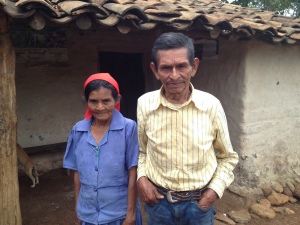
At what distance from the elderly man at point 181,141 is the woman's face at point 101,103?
0.27 meters

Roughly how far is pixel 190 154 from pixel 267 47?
336 cm

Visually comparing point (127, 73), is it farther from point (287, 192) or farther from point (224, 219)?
point (287, 192)

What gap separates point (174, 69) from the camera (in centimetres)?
166

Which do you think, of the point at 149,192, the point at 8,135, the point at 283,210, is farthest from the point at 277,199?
the point at 8,135

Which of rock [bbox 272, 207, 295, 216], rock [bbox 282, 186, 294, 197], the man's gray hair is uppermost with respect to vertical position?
the man's gray hair

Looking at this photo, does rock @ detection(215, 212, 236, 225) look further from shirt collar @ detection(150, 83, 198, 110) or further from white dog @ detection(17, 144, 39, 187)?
white dog @ detection(17, 144, 39, 187)

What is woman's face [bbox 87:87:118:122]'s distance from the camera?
1.92 metres

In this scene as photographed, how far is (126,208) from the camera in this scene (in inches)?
79.6

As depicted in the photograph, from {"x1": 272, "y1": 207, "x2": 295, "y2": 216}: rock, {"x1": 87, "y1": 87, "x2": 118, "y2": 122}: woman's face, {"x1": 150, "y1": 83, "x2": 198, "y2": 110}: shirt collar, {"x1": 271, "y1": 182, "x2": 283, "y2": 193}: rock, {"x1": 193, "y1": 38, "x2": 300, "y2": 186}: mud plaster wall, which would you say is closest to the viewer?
{"x1": 150, "y1": 83, "x2": 198, "y2": 110}: shirt collar

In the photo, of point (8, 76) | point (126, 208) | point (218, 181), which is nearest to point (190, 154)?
point (218, 181)

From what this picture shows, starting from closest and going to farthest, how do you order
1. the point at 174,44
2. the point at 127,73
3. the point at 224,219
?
the point at 174,44
the point at 224,219
the point at 127,73

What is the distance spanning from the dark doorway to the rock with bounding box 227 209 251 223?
334cm

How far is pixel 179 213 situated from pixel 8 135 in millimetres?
1905

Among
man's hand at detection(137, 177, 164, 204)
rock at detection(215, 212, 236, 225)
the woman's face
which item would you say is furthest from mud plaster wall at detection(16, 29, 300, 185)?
man's hand at detection(137, 177, 164, 204)
